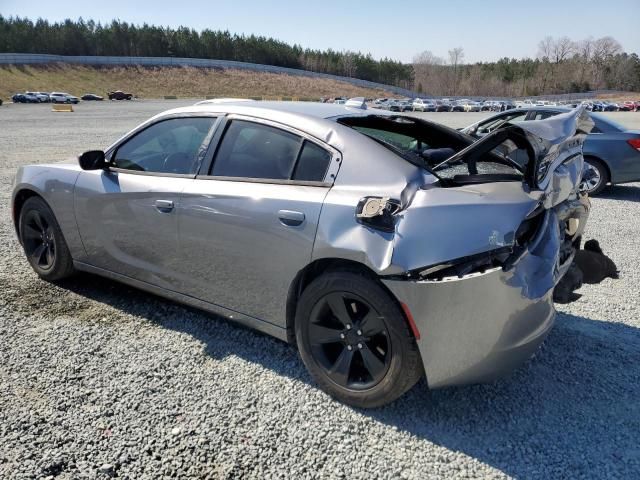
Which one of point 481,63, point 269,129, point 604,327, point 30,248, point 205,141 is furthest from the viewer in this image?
point 481,63

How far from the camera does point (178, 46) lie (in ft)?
355

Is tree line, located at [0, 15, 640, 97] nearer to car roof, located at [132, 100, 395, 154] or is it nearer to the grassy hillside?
the grassy hillside

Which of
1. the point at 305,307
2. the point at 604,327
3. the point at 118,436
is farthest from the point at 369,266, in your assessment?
the point at 604,327

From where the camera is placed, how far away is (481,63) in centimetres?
13925

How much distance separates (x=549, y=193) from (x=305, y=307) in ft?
4.66

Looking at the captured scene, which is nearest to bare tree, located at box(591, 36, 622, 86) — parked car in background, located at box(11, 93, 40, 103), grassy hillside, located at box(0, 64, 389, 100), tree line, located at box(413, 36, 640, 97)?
tree line, located at box(413, 36, 640, 97)

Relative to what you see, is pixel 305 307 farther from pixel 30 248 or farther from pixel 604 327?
pixel 30 248

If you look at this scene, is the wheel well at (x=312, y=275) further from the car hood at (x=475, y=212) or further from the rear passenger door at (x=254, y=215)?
the car hood at (x=475, y=212)

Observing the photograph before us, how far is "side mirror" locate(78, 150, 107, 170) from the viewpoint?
3900 millimetres

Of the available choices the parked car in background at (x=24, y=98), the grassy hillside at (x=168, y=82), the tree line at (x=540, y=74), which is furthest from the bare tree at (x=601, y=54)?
the parked car in background at (x=24, y=98)

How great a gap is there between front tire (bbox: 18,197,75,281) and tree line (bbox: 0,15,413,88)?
102m

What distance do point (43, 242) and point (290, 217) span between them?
2776mm

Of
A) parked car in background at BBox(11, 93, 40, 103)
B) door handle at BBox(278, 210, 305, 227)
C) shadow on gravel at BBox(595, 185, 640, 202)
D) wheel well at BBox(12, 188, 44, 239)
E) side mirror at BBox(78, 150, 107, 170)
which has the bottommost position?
parked car in background at BBox(11, 93, 40, 103)

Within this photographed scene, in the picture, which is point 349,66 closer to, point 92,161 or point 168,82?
point 168,82
